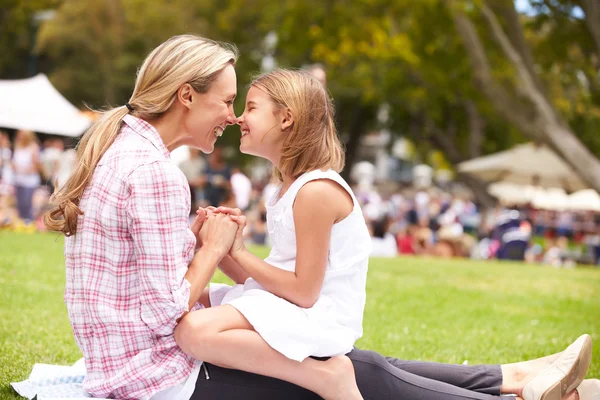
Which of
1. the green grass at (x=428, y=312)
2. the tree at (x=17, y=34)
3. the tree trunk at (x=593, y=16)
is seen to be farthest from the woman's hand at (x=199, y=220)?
the tree at (x=17, y=34)

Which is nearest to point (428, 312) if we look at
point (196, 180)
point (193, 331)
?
point (193, 331)

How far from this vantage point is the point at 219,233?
3.16 meters

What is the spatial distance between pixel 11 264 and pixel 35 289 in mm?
1704

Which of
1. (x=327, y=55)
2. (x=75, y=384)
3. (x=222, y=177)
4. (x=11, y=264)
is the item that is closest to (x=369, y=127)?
(x=327, y=55)

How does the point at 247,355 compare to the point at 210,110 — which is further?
the point at 210,110

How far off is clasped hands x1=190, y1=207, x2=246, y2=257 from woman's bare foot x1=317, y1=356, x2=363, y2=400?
61 centimetres

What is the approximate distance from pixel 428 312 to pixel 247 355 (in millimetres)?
4675

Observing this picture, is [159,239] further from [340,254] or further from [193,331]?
[340,254]

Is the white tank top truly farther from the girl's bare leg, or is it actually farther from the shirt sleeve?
the shirt sleeve

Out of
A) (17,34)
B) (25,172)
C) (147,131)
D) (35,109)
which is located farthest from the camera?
(17,34)

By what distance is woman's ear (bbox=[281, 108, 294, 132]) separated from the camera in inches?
132

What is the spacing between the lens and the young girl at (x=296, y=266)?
117 inches

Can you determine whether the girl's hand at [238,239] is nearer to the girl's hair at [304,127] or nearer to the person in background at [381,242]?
the girl's hair at [304,127]

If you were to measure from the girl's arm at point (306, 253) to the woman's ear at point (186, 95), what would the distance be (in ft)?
1.94
